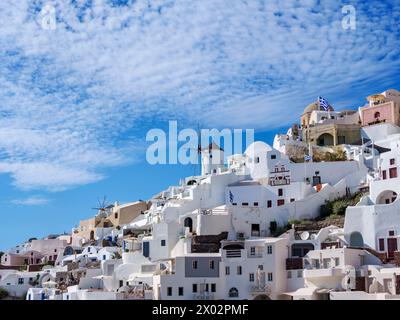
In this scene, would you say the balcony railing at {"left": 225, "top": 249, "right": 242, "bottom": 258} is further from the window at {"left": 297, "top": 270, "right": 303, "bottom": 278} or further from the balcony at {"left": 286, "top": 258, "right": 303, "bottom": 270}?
the window at {"left": 297, "top": 270, "right": 303, "bottom": 278}

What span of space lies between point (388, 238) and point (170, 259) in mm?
12301

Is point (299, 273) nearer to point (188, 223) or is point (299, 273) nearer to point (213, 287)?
point (213, 287)

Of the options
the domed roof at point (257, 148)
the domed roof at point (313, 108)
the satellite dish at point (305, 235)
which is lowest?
the satellite dish at point (305, 235)

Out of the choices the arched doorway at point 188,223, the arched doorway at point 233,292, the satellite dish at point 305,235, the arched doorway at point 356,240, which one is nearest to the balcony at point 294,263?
the satellite dish at point 305,235

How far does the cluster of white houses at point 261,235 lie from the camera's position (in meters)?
39.7

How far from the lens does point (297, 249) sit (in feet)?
139

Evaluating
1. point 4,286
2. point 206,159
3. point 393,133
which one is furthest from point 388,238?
point 4,286

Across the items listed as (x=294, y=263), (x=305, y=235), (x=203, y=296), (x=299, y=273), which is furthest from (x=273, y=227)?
(x=203, y=296)

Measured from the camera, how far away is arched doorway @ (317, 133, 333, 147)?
59.9 m

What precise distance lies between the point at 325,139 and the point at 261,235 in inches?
647

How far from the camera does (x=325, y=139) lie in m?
60.2

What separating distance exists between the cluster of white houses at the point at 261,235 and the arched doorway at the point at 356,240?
59 mm

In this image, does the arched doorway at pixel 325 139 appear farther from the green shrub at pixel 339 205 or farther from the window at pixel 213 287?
the window at pixel 213 287
